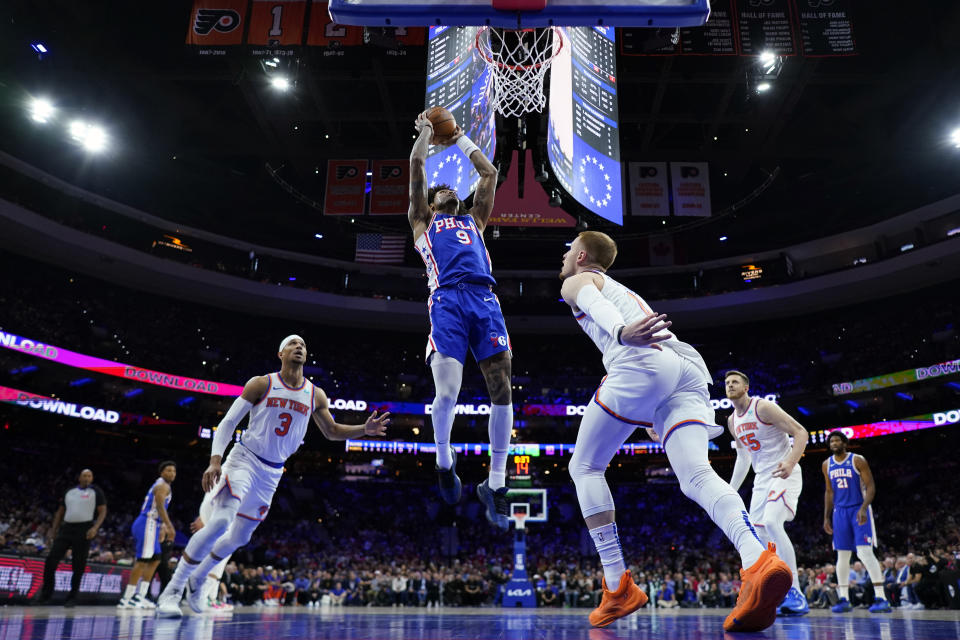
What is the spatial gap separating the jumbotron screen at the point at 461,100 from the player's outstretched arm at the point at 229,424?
481cm

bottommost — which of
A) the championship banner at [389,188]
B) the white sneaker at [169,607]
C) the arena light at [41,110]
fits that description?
the white sneaker at [169,607]

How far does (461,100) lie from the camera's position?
1042cm

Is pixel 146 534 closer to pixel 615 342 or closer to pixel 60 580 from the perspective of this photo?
pixel 60 580

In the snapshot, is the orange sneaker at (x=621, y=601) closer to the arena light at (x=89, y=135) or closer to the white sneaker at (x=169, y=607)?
the white sneaker at (x=169, y=607)

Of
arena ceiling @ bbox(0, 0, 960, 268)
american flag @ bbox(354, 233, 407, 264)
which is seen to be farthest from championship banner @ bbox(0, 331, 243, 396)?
american flag @ bbox(354, 233, 407, 264)

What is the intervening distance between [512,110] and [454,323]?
251 inches

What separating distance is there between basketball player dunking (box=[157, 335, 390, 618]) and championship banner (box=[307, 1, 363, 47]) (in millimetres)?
8427

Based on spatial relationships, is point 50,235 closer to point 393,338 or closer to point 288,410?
point 393,338

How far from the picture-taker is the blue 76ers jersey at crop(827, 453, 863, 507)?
884cm

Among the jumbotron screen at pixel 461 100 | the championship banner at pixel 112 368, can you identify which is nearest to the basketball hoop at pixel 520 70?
the jumbotron screen at pixel 461 100

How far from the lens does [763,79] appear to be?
15953 millimetres

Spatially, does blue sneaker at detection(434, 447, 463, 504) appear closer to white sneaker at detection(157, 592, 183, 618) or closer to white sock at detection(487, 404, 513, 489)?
white sock at detection(487, 404, 513, 489)

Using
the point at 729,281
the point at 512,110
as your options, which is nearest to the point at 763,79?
the point at 512,110

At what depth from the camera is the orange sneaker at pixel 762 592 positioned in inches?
125
